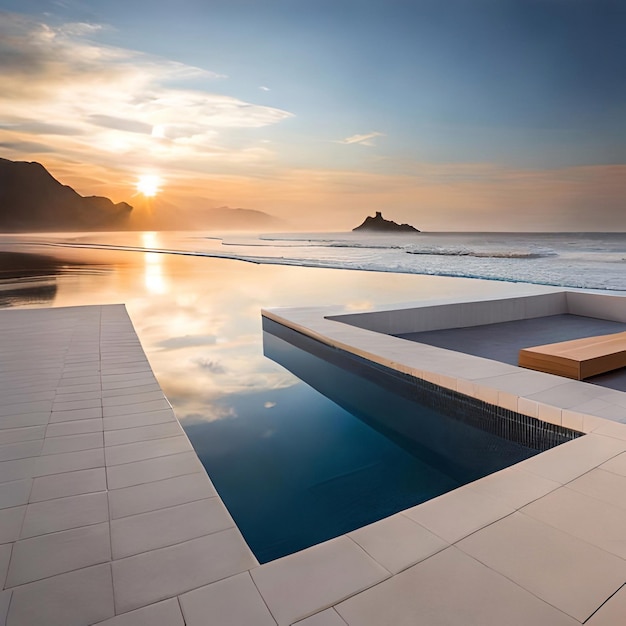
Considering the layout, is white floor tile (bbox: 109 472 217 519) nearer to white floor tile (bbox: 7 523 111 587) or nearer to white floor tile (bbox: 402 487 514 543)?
white floor tile (bbox: 7 523 111 587)

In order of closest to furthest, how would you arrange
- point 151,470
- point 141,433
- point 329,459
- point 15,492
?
point 15,492 < point 151,470 < point 141,433 < point 329,459

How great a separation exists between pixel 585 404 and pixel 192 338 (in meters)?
3.99

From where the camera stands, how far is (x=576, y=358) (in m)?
3.20

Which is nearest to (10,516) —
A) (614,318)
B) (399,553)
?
(399,553)

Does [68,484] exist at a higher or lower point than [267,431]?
higher

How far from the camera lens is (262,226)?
69.6 m

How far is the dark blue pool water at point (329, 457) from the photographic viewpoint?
2.08 meters

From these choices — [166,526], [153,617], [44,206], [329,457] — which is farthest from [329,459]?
[44,206]

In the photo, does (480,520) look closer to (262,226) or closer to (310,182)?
(310,182)

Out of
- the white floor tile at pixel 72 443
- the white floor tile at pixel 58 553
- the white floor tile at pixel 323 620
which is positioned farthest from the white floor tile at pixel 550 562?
the white floor tile at pixel 72 443

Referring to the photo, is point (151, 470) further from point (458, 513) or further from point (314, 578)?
point (458, 513)

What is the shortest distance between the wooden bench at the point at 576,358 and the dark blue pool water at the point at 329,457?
0.88m

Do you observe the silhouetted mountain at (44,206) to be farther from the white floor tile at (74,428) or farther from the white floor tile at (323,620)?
the white floor tile at (323,620)

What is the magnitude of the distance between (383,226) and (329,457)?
52.5m
